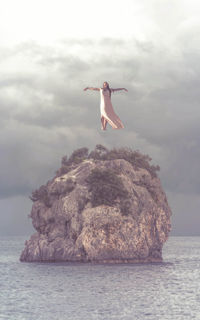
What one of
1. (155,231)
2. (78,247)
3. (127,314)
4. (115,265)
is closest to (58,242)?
(78,247)

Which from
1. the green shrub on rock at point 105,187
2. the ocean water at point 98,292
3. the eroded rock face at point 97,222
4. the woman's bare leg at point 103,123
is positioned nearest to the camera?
the woman's bare leg at point 103,123

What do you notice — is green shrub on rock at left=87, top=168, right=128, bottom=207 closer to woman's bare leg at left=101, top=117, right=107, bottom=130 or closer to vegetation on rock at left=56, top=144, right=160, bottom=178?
vegetation on rock at left=56, top=144, right=160, bottom=178

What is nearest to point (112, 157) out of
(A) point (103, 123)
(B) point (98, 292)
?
(B) point (98, 292)

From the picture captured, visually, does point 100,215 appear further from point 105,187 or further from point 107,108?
point 107,108

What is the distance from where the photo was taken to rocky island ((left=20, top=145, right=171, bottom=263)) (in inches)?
3659

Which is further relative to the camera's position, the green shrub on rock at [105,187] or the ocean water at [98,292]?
the green shrub on rock at [105,187]

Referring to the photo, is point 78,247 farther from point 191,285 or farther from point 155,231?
point 191,285

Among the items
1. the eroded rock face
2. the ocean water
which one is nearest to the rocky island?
the eroded rock face

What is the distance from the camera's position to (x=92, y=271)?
82188 mm

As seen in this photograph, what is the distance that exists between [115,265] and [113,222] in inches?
279

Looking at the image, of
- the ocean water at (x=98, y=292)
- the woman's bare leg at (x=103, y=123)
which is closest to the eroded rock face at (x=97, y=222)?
the ocean water at (x=98, y=292)

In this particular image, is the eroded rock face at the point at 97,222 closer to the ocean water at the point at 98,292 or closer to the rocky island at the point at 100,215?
the rocky island at the point at 100,215

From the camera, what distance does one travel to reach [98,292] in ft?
212

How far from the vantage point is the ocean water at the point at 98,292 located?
51109mm
